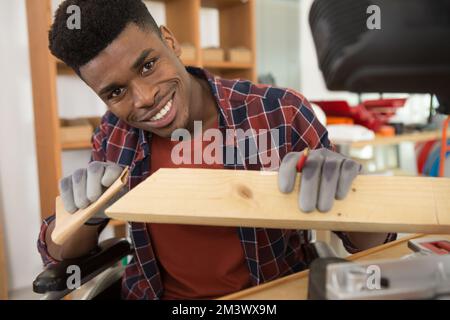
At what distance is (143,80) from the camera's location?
33.0 inches

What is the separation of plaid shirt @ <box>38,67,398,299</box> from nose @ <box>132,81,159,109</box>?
0.18 metres

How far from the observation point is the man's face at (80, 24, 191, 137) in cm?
79

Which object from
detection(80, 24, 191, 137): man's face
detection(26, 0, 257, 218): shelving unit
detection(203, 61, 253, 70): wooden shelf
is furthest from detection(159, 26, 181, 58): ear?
detection(203, 61, 253, 70): wooden shelf

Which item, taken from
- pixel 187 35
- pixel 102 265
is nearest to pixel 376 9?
pixel 102 265

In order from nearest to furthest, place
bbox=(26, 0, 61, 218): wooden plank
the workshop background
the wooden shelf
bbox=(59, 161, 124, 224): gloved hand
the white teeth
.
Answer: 1. bbox=(59, 161, 124, 224): gloved hand
2. the white teeth
3. bbox=(26, 0, 61, 218): wooden plank
4. the workshop background
5. the wooden shelf

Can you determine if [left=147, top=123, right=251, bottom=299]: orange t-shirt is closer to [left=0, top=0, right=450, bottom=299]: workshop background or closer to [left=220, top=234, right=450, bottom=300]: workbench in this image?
[left=220, top=234, right=450, bottom=300]: workbench

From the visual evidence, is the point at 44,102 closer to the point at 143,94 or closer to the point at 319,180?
the point at 143,94

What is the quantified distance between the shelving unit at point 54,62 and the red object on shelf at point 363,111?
0.55 m

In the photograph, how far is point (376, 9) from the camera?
11.1 inches

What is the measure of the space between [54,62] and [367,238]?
1.56 meters

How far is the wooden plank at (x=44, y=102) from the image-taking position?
1.83 metres
